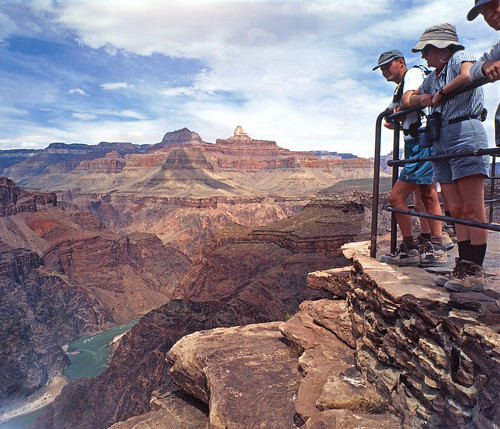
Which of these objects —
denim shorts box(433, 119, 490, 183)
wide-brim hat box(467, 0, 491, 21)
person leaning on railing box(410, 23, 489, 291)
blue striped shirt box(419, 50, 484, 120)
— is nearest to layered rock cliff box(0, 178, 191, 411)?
person leaning on railing box(410, 23, 489, 291)

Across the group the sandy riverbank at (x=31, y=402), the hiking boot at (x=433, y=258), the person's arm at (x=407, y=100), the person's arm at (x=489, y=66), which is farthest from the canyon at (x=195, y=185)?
the person's arm at (x=489, y=66)

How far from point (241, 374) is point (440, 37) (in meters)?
4.27

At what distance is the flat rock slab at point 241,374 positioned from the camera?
3918mm

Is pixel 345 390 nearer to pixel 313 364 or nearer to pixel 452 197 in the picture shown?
pixel 313 364

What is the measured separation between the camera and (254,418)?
12.6ft

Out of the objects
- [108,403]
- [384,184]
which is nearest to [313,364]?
Result: [108,403]

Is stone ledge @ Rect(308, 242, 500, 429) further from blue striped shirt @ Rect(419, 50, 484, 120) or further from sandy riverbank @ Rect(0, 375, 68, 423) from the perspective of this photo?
sandy riverbank @ Rect(0, 375, 68, 423)

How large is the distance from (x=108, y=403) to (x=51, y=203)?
56826 millimetres

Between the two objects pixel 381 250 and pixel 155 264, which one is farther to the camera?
pixel 155 264

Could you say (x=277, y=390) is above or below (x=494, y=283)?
below

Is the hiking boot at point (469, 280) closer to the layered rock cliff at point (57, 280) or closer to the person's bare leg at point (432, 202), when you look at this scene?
the person's bare leg at point (432, 202)

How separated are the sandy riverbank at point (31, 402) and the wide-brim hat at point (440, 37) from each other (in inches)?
1487

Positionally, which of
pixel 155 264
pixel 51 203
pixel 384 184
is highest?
pixel 384 184

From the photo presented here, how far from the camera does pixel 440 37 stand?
3680 millimetres
